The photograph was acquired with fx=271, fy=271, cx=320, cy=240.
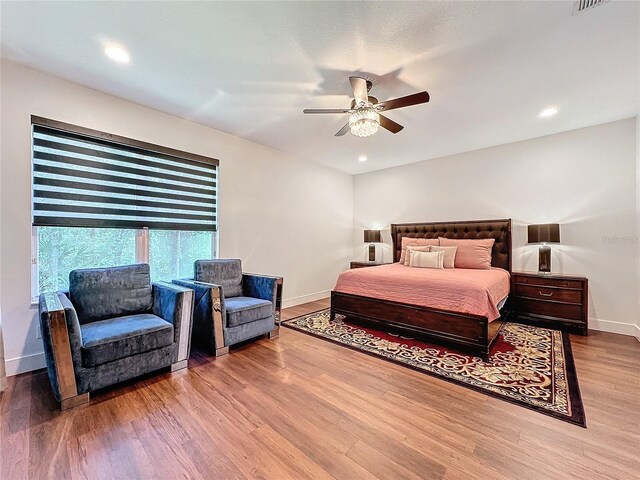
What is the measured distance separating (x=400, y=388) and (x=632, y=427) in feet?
4.65

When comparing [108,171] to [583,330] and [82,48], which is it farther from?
[583,330]

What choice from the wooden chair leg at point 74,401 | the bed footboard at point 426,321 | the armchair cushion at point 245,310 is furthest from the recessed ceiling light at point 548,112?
the wooden chair leg at point 74,401

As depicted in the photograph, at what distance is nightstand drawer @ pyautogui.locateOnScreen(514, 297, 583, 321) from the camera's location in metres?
3.44

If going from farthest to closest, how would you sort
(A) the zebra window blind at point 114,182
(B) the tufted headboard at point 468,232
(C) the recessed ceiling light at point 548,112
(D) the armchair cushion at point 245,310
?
1. (B) the tufted headboard at point 468,232
2. (C) the recessed ceiling light at point 548,112
3. (D) the armchair cushion at point 245,310
4. (A) the zebra window blind at point 114,182

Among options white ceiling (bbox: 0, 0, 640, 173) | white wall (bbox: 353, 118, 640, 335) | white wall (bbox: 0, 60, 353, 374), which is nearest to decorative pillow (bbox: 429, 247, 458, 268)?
white wall (bbox: 353, 118, 640, 335)

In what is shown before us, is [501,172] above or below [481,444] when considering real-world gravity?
above

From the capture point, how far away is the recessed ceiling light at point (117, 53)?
2180mm

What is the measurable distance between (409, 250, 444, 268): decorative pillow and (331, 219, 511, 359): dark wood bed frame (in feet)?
3.08

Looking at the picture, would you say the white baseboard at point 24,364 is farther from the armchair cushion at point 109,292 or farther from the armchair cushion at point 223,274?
the armchair cushion at point 223,274

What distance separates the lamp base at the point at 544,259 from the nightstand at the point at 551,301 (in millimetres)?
227

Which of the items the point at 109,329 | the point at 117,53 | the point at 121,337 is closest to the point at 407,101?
the point at 117,53

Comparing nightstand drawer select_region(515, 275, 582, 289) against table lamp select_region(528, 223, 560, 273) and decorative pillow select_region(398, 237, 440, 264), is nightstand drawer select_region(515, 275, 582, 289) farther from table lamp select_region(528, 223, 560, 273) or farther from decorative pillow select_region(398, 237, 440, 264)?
decorative pillow select_region(398, 237, 440, 264)

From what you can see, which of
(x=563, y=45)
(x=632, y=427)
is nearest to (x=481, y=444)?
Answer: (x=632, y=427)

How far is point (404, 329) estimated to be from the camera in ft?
10.7
